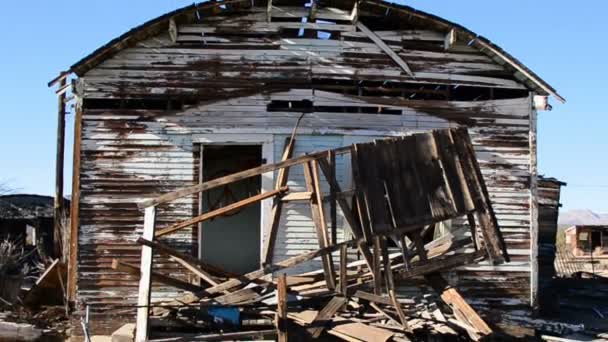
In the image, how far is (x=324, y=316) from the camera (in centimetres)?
1049

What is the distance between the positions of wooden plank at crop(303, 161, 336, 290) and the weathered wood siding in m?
2.10

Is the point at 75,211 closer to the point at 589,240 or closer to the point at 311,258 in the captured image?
the point at 311,258

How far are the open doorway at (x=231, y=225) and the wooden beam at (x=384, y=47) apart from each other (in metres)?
4.41

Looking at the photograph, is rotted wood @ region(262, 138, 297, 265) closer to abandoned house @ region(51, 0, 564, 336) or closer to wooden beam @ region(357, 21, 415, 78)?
abandoned house @ region(51, 0, 564, 336)

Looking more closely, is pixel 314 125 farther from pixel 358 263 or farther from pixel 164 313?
pixel 164 313

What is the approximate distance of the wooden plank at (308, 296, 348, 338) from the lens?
10.4 m

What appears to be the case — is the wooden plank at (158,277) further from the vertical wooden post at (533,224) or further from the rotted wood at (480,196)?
the vertical wooden post at (533,224)

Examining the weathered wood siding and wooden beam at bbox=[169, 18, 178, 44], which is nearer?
the weathered wood siding

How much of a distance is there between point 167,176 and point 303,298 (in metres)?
3.41

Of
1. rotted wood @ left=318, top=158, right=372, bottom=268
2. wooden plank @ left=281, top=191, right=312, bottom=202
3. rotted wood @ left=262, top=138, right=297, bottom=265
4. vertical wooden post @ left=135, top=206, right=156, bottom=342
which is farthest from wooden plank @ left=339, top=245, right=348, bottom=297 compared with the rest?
vertical wooden post @ left=135, top=206, right=156, bottom=342

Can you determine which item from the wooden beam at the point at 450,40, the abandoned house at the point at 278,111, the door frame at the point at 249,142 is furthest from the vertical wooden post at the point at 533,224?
the door frame at the point at 249,142

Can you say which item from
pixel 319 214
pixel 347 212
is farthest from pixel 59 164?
pixel 347 212

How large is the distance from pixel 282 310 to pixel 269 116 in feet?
14.3

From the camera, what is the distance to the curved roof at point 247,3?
12797 mm
